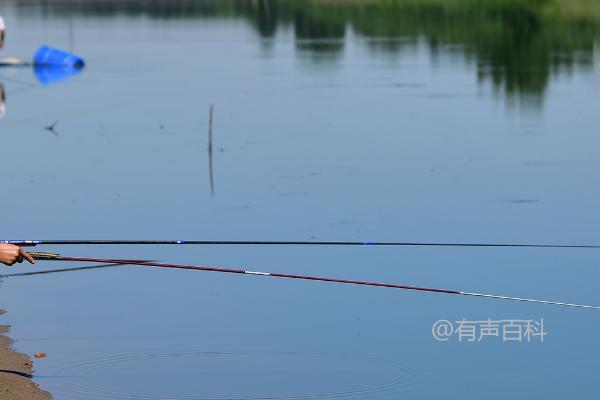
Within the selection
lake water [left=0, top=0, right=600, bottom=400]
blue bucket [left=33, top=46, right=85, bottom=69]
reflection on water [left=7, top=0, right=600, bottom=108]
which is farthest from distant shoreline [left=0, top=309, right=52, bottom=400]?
blue bucket [left=33, top=46, right=85, bottom=69]

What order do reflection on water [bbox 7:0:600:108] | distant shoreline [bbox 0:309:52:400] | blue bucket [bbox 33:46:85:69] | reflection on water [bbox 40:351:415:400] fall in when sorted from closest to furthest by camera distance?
distant shoreline [bbox 0:309:52:400] < reflection on water [bbox 40:351:415:400] < reflection on water [bbox 7:0:600:108] < blue bucket [bbox 33:46:85:69]

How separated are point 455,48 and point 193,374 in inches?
2092

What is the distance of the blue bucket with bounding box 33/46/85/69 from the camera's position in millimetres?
59188

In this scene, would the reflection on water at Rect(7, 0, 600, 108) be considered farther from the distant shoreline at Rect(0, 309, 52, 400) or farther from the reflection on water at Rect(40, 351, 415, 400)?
the distant shoreline at Rect(0, 309, 52, 400)

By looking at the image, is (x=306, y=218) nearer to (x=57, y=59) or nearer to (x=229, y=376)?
(x=229, y=376)

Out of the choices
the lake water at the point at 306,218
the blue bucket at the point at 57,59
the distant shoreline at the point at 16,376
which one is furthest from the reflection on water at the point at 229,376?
the blue bucket at the point at 57,59

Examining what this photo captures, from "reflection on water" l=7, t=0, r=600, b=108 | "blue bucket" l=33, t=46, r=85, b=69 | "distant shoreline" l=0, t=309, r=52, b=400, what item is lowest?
"reflection on water" l=7, t=0, r=600, b=108

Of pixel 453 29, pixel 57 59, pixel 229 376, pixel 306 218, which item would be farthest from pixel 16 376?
pixel 453 29

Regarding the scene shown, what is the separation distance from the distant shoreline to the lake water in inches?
8.0

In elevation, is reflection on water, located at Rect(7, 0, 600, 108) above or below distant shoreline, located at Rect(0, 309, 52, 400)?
below

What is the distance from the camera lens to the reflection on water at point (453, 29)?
181ft

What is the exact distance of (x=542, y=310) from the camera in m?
17.4

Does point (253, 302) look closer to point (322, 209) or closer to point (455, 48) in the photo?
point (322, 209)

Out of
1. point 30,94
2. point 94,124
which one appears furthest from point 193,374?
point 30,94
